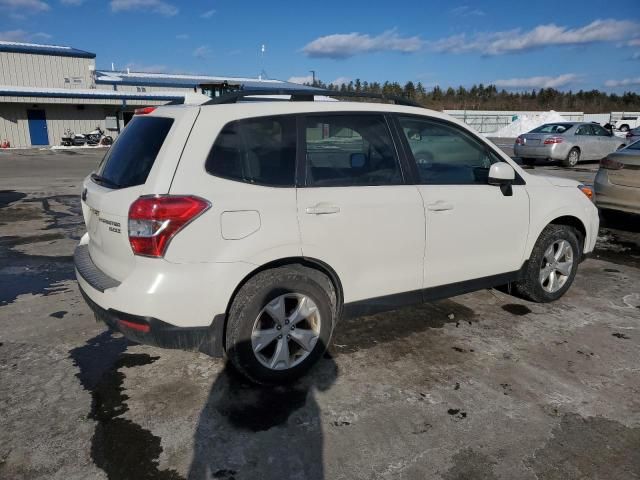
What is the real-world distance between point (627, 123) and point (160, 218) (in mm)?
51362

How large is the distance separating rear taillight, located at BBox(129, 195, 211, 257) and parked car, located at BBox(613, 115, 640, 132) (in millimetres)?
48303

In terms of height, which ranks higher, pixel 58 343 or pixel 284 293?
pixel 284 293

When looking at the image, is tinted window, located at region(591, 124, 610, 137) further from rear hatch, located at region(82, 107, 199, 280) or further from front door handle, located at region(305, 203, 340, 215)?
rear hatch, located at region(82, 107, 199, 280)

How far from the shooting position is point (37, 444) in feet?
8.82

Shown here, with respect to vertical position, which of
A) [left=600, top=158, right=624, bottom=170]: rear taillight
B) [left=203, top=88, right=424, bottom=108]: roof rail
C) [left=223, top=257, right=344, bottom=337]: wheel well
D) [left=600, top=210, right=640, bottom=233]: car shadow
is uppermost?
[left=203, top=88, right=424, bottom=108]: roof rail

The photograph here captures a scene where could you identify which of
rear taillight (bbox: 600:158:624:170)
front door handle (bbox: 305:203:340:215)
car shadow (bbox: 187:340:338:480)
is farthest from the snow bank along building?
car shadow (bbox: 187:340:338:480)

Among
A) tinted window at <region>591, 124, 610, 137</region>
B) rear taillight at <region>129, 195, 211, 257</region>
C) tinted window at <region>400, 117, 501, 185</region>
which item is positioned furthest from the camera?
tinted window at <region>591, 124, 610, 137</region>

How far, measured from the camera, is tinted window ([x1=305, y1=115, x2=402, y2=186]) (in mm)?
3297

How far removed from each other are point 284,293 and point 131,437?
3.87ft

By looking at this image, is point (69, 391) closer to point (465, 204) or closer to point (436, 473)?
point (436, 473)

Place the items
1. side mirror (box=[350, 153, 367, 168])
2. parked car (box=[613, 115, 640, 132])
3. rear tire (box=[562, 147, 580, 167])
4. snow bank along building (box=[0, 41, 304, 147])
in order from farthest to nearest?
parked car (box=[613, 115, 640, 132]) → snow bank along building (box=[0, 41, 304, 147]) → rear tire (box=[562, 147, 580, 167]) → side mirror (box=[350, 153, 367, 168])

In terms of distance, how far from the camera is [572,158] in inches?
701

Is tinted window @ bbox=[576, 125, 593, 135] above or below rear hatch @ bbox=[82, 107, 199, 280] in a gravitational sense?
above

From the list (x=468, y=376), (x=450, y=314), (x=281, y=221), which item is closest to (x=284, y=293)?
(x=281, y=221)
